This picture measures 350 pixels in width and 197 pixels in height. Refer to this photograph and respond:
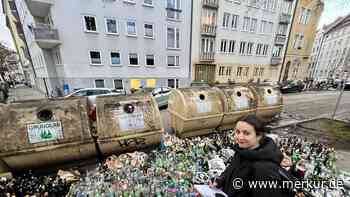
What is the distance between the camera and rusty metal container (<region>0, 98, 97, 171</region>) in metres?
2.73

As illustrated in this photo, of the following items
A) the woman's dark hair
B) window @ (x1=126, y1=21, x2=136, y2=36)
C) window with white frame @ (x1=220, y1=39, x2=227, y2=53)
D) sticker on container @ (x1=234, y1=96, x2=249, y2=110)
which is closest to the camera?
the woman's dark hair

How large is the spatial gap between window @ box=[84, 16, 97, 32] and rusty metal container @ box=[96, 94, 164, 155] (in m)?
10.8

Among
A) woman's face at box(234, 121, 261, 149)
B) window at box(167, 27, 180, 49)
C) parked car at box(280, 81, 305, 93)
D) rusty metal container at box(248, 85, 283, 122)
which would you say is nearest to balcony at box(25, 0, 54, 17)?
window at box(167, 27, 180, 49)

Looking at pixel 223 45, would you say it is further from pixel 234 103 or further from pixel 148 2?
pixel 234 103

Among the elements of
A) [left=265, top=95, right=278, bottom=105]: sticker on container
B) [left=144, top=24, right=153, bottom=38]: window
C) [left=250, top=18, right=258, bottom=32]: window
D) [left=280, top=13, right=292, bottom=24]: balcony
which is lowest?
[left=265, top=95, right=278, bottom=105]: sticker on container

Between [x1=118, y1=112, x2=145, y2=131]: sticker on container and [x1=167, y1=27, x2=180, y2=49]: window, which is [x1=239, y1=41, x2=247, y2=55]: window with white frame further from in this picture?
[x1=118, y1=112, x2=145, y2=131]: sticker on container

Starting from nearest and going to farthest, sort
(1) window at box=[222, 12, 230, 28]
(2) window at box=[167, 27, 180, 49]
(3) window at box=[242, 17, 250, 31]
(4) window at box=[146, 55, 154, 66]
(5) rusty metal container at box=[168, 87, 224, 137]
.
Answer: (5) rusty metal container at box=[168, 87, 224, 137] < (4) window at box=[146, 55, 154, 66] < (2) window at box=[167, 27, 180, 49] < (1) window at box=[222, 12, 230, 28] < (3) window at box=[242, 17, 250, 31]

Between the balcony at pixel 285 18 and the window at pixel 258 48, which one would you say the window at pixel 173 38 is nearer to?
the window at pixel 258 48

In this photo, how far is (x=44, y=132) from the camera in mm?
2879

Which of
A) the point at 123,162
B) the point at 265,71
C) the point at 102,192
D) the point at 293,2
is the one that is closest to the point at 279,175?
the point at 102,192

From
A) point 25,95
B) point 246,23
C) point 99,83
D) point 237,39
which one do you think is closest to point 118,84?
point 99,83

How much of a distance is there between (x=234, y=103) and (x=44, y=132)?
5.01 m

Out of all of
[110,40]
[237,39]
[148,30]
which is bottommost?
[110,40]

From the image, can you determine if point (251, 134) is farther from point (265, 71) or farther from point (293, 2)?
point (293, 2)
